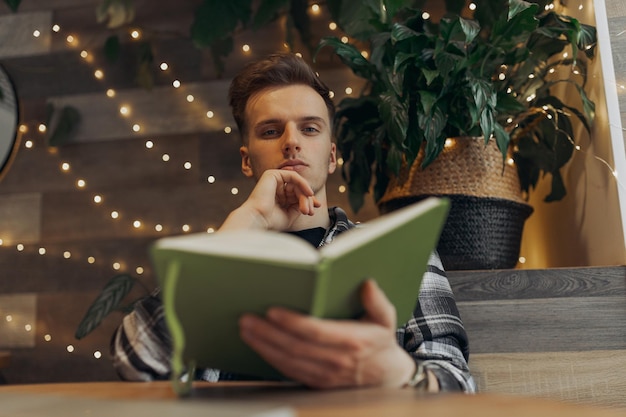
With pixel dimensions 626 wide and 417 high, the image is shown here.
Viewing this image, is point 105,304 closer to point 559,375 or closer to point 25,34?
point 25,34

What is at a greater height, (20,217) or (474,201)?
(20,217)

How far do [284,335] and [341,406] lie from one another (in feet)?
0.40

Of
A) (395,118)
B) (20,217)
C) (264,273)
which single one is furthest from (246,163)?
(20,217)

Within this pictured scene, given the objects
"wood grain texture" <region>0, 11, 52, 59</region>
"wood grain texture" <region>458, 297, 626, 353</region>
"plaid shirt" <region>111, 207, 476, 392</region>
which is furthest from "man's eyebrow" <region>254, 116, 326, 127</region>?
"wood grain texture" <region>0, 11, 52, 59</region>

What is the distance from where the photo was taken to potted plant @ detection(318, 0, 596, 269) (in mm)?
1461

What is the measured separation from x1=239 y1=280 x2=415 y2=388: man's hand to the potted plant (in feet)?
2.66

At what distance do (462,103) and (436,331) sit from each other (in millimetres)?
579

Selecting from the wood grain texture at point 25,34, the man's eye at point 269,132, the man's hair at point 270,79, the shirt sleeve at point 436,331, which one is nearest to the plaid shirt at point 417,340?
the shirt sleeve at point 436,331

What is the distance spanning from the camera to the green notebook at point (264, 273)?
60 centimetres

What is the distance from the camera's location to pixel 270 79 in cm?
152

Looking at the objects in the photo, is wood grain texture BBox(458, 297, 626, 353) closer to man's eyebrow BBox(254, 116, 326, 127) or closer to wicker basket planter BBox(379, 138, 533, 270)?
wicker basket planter BBox(379, 138, 533, 270)

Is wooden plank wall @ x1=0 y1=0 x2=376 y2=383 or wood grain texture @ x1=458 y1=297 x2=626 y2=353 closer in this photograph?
wood grain texture @ x1=458 y1=297 x2=626 y2=353

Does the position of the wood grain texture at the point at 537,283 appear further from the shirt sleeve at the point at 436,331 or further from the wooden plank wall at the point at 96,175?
the wooden plank wall at the point at 96,175

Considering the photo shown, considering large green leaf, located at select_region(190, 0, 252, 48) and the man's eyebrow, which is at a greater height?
large green leaf, located at select_region(190, 0, 252, 48)
